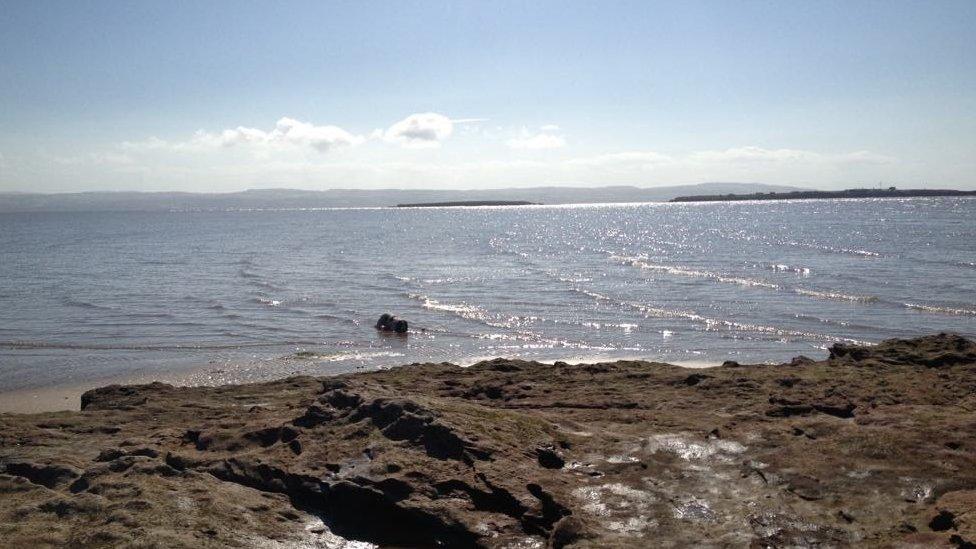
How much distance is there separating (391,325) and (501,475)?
17.0 metres

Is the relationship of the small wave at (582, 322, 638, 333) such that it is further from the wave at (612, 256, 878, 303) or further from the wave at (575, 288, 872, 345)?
the wave at (612, 256, 878, 303)

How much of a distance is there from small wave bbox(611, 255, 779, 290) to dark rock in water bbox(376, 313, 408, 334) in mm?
16654

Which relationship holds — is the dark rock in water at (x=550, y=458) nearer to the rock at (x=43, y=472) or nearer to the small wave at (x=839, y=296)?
the rock at (x=43, y=472)

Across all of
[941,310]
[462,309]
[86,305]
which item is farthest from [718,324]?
[86,305]

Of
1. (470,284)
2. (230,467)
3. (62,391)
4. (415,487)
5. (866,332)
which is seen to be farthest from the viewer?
(470,284)

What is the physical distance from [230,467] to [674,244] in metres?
62.2

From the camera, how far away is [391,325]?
77.9 feet

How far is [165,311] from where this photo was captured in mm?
28500

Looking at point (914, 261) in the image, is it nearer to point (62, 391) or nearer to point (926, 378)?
point (926, 378)

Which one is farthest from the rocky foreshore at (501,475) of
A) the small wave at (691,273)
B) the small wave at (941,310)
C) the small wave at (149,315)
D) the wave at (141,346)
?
the small wave at (691,273)

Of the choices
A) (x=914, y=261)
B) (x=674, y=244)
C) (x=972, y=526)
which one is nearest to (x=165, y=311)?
(x=972, y=526)

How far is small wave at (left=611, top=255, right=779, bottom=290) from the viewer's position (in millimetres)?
33991

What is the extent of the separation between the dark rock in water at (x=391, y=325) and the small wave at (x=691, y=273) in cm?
1665

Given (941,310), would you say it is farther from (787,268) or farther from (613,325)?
(787,268)
